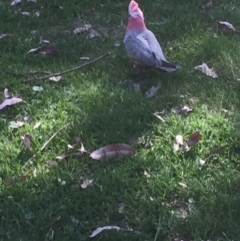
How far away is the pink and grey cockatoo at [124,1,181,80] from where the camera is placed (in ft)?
13.4

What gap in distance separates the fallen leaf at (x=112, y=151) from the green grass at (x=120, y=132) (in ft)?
0.13

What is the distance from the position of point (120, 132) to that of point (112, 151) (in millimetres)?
212

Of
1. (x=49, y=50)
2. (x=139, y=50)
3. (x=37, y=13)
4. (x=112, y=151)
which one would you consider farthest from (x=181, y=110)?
(x=37, y=13)

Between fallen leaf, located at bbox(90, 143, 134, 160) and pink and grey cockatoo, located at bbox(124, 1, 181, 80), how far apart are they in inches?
30.5

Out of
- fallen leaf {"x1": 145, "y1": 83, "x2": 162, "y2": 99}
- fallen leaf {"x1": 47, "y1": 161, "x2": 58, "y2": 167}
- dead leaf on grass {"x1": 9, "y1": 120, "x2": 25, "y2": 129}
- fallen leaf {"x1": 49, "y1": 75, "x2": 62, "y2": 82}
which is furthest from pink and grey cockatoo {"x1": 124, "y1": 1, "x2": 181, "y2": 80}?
fallen leaf {"x1": 47, "y1": 161, "x2": 58, "y2": 167}

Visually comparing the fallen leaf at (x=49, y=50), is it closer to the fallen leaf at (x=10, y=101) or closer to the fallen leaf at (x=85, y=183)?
the fallen leaf at (x=10, y=101)

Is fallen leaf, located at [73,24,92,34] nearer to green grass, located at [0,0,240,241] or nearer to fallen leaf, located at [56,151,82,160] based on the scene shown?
green grass, located at [0,0,240,241]

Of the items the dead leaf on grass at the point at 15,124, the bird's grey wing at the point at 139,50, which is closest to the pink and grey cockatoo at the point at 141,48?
the bird's grey wing at the point at 139,50

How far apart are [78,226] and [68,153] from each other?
1.96 ft

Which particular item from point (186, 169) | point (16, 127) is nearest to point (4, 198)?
point (16, 127)

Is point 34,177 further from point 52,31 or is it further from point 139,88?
point 52,31

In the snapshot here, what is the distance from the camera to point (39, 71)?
4.41 metres

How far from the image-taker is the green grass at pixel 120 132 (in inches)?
120

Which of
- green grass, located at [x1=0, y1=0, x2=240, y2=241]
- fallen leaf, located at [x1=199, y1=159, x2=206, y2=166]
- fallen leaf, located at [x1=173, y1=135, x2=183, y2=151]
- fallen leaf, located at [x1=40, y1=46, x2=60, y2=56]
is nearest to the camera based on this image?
green grass, located at [x1=0, y1=0, x2=240, y2=241]
